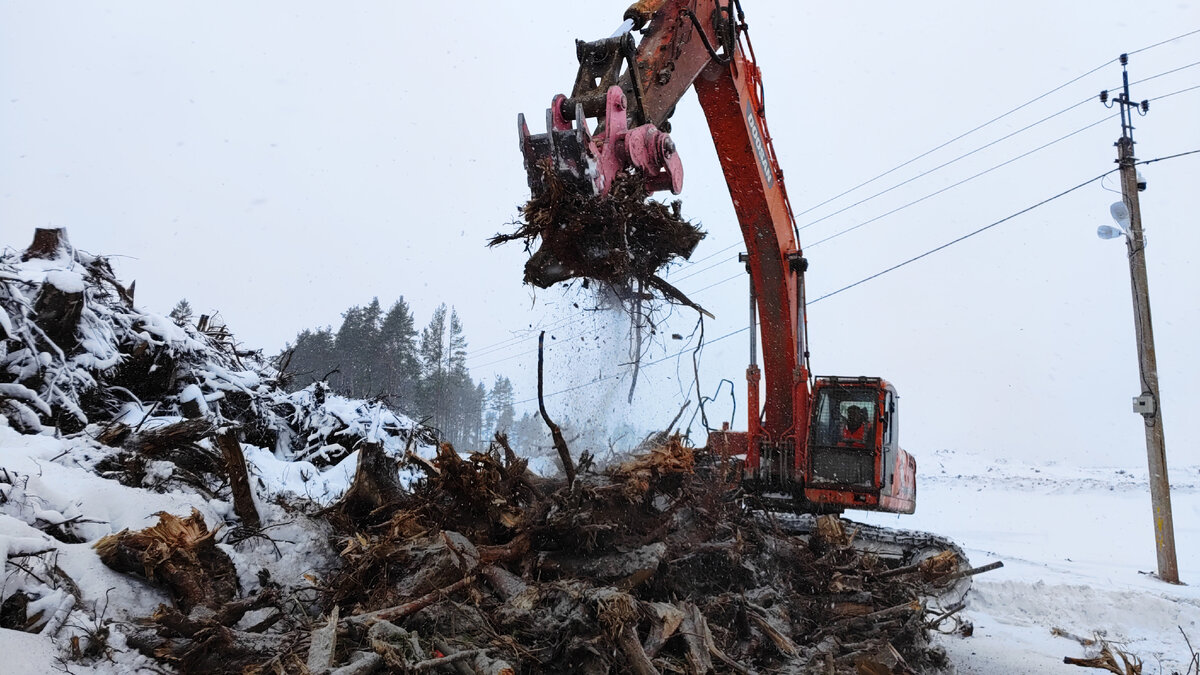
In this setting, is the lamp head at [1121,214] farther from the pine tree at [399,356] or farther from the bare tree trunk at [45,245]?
the pine tree at [399,356]

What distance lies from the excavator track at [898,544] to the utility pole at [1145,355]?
199 inches

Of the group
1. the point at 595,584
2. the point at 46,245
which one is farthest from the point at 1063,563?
the point at 46,245

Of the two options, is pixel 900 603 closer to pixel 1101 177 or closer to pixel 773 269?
pixel 773 269

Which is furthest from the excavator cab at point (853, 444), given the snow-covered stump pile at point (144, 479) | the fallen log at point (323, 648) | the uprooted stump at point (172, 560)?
the uprooted stump at point (172, 560)

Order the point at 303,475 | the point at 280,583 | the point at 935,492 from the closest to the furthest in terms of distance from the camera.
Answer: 1. the point at 280,583
2. the point at 303,475
3. the point at 935,492

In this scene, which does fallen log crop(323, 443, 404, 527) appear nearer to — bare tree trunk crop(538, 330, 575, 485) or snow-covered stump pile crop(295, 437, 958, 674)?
snow-covered stump pile crop(295, 437, 958, 674)

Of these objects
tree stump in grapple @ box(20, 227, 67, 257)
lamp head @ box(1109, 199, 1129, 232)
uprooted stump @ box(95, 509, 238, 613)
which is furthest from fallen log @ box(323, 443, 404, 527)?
lamp head @ box(1109, 199, 1129, 232)

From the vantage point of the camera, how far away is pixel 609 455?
598 centimetres

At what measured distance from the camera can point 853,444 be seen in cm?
715

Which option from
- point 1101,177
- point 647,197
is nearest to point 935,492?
point 1101,177

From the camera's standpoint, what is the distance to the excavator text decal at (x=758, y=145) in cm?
655

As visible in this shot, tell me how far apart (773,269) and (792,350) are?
863 mm

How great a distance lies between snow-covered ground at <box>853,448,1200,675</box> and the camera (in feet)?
19.1

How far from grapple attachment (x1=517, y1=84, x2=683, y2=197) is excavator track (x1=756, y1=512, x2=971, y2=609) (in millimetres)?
3228
